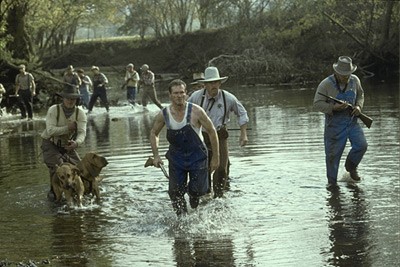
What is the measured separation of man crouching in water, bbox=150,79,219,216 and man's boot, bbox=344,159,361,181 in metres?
3.62

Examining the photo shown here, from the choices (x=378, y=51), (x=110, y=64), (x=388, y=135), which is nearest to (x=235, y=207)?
(x=388, y=135)

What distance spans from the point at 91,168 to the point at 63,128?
2.39ft

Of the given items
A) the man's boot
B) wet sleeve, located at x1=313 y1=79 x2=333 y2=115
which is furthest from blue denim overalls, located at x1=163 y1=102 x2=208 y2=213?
the man's boot

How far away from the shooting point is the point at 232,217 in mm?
11719

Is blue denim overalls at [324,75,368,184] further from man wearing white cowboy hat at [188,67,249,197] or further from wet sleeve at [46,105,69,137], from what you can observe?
wet sleeve at [46,105,69,137]

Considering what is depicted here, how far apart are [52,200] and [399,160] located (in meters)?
6.17

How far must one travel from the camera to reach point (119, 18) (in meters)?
93.6

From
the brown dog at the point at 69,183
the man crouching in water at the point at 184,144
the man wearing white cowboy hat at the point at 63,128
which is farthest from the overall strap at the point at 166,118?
the man wearing white cowboy hat at the point at 63,128

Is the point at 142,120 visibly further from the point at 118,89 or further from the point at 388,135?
the point at 118,89

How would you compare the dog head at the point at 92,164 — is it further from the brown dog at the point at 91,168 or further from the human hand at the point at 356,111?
the human hand at the point at 356,111

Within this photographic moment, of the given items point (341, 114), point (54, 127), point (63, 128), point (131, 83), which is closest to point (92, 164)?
point (63, 128)

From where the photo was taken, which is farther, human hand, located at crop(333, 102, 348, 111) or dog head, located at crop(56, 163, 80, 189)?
human hand, located at crop(333, 102, 348, 111)

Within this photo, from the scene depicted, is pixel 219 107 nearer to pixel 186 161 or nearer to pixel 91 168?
pixel 91 168

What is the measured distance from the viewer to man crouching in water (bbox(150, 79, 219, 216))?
10.8 m
